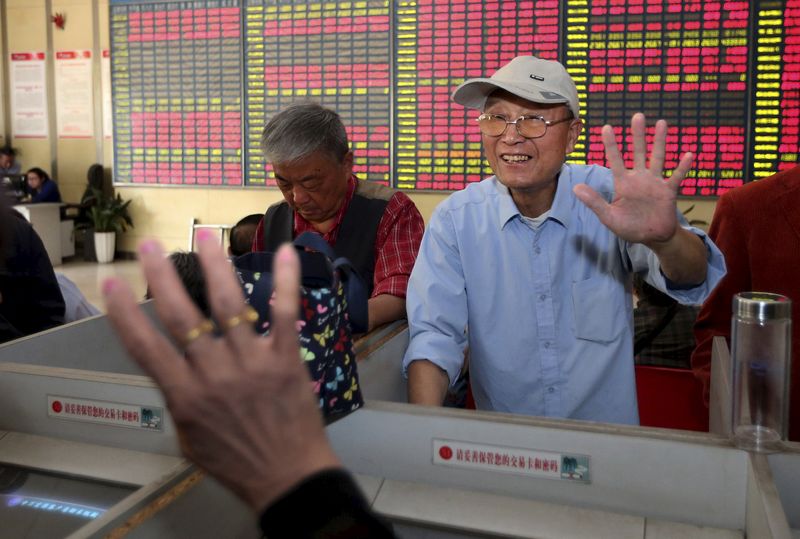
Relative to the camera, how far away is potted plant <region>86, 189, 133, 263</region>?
6.78m

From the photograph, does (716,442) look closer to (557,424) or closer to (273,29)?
(557,424)

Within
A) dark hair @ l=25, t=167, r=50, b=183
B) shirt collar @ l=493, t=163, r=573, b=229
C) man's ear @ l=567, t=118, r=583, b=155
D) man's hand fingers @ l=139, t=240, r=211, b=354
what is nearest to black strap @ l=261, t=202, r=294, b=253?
shirt collar @ l=493, t=163, r=573, b=229

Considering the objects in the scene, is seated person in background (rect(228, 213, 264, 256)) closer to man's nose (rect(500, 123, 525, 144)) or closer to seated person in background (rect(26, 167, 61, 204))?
man's nose (rect(500, 123, 525, 144))

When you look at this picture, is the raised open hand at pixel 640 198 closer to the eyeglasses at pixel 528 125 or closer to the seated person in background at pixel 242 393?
the eyeglasses at pixel 528 125

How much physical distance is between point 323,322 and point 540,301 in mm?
788

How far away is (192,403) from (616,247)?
54.3 inches

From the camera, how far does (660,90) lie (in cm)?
471

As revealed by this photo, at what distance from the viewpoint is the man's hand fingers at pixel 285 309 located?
524mm

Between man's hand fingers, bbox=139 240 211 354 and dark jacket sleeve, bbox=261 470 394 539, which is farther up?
man's hand fingers, bbox=139 240 211 354

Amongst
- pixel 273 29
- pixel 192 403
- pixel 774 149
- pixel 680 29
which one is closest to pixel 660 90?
pixel 680 29

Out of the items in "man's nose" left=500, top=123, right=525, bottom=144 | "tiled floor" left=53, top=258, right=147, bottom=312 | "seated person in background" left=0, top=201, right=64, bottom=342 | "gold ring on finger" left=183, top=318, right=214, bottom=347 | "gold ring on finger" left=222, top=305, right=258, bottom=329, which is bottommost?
"tiled floor" left=53, top=258, right=147, bottom=312

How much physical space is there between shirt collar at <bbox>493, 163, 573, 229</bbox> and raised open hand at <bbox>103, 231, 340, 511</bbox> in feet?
4.14

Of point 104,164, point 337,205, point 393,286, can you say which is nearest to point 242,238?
point 337,205

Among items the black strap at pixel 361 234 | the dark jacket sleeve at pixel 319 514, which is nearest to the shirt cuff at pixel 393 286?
the black strap at pixel 361 234
